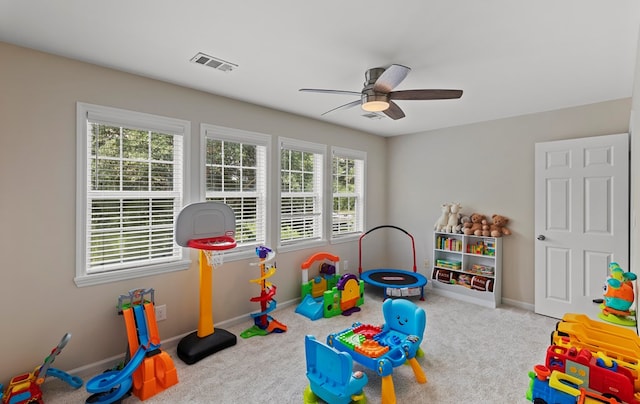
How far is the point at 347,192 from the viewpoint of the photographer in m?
4.92

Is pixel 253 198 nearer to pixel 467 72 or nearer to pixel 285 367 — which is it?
pixel 285 367

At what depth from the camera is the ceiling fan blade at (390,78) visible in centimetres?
203

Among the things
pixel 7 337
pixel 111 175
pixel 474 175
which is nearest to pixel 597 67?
pixel 474 175

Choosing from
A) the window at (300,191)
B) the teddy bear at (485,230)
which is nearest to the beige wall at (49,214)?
the window at (300,191)

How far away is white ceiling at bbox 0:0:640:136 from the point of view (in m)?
1.78

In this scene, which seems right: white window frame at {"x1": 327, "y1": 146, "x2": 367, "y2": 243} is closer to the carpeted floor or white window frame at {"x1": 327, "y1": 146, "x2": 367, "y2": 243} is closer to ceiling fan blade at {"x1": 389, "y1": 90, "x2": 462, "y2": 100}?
the carpeted floor

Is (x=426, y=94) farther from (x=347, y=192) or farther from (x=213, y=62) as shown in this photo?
(x=347, y=192)

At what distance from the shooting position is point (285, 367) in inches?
103

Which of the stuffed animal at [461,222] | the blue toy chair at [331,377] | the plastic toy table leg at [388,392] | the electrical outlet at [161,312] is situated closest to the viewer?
the blue toy chair at [331,377]

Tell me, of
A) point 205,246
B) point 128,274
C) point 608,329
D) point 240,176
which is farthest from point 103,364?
point 608,329

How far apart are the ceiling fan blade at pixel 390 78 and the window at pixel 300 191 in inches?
71.2

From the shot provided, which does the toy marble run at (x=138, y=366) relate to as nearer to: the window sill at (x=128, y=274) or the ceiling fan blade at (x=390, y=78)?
the window sill at (x=128, y=274)

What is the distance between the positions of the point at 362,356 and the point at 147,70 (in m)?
2.98

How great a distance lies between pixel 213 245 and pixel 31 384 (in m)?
1.48
